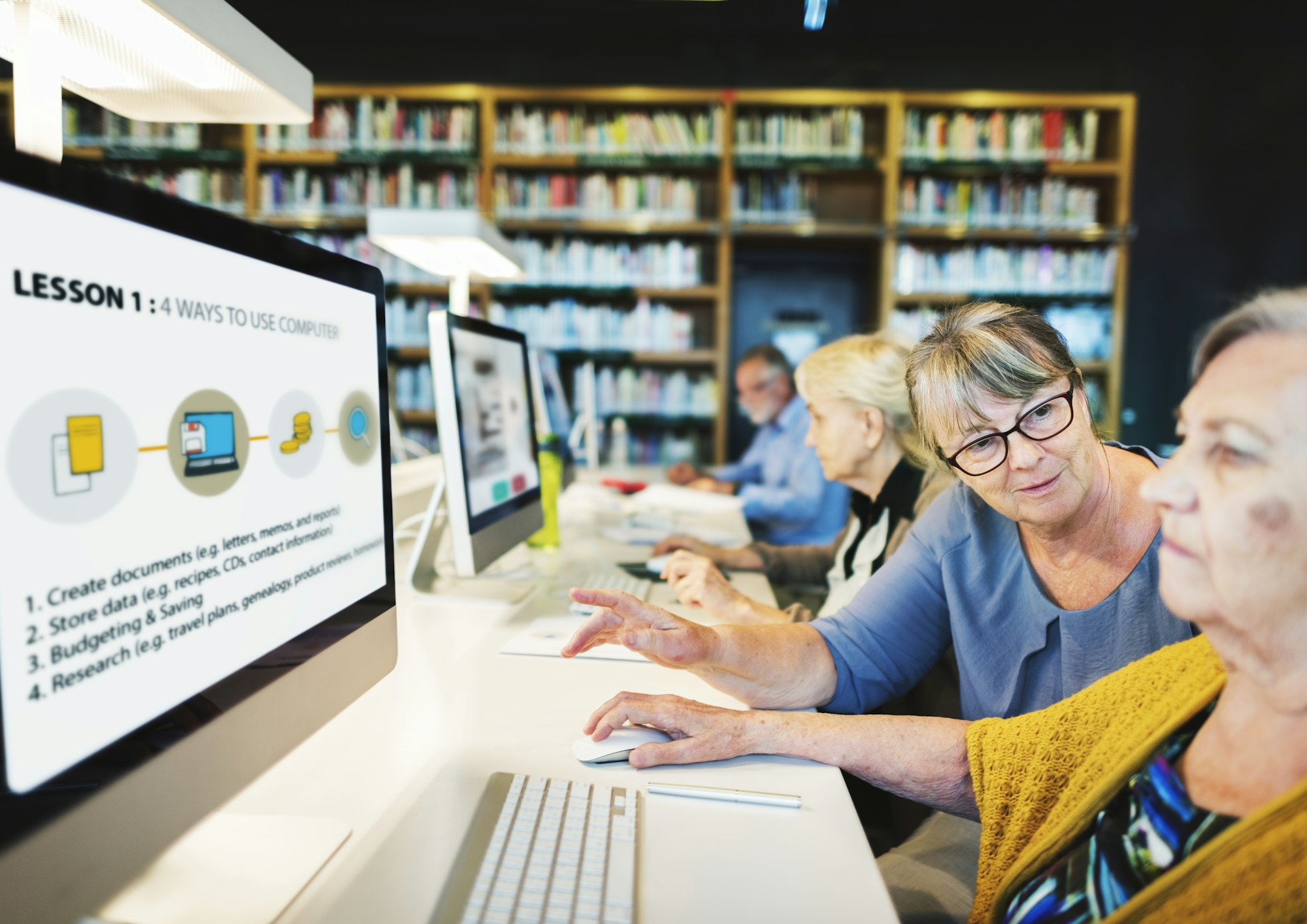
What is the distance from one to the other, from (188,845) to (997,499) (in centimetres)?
96

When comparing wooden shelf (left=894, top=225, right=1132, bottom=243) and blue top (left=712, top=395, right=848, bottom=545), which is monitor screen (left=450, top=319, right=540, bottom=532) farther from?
wooden shelf (left=894, top=225, right=1132, bottom=243)

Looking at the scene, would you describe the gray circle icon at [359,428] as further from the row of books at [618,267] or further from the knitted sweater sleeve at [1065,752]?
the row of books at [618,267]

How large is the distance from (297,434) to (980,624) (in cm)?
90

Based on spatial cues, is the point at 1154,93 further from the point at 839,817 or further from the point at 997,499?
the point at 839,817

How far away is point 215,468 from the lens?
557mm

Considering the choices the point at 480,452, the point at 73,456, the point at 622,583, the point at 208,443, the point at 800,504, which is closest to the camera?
the point at 73,456

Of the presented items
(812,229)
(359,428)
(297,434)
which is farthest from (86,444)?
(812,229)

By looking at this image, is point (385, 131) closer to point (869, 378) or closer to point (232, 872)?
point (869, 378)

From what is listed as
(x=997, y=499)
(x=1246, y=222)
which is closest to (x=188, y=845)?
(x=997, y=499)

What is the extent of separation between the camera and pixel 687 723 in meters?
0.85

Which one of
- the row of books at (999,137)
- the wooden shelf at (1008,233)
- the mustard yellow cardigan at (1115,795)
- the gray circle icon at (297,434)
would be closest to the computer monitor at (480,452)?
A: the gray circle icon at (297,434)

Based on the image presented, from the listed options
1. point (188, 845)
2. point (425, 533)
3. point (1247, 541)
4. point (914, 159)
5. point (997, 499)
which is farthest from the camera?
point (914, 159)

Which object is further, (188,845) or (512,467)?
(512,467)

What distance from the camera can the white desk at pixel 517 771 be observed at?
0.60 m
